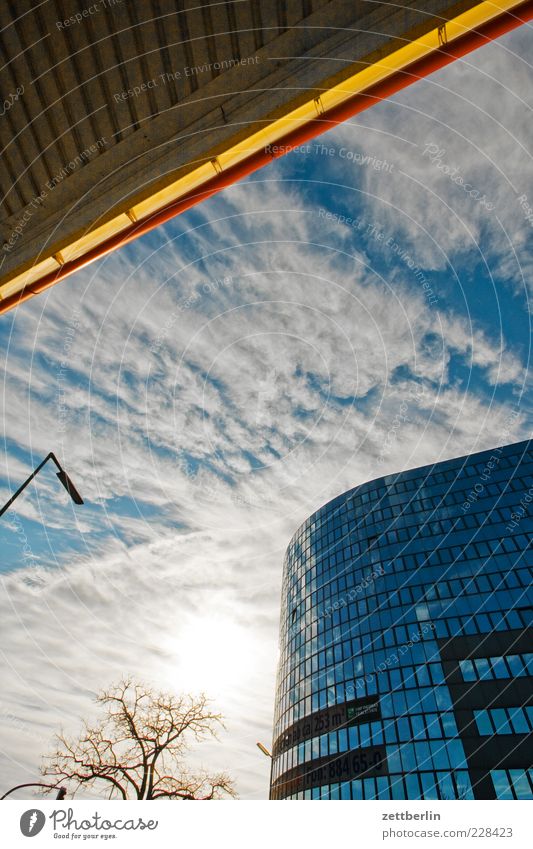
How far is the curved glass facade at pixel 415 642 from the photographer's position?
37.8 metres

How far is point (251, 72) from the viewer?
13.7 ft

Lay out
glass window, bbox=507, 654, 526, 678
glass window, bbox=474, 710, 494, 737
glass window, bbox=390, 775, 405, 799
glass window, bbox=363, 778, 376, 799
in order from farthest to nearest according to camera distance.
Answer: glass window, bbox=363, 778, 376, 799, glass window, bbox=507, 654, 526, 678, glass window, bbox=390, 775, 405, 799, glass window, bbox=474, 710, 494, 737

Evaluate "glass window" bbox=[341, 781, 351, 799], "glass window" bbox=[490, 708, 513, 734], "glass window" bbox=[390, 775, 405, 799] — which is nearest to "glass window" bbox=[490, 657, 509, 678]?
"glass window" bbox=[490, 708, 513, 734]

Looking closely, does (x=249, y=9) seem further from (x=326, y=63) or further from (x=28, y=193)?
(x=28, y=193)

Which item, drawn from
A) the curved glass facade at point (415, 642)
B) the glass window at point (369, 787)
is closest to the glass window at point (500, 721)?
the curved glass facade at point (415, 642)

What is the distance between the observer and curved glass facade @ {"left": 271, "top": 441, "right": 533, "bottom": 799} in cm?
3778

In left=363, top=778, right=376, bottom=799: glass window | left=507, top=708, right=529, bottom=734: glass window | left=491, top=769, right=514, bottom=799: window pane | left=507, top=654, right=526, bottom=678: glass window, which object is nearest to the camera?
left=491, top=769, right=514, bottom=799: window pane

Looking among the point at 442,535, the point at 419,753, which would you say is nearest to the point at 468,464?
the point at 442,535

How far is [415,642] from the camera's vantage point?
45.8m

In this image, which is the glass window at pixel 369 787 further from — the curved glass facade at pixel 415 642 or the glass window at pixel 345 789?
the glass window at pixel 345 789

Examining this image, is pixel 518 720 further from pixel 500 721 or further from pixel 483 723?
pixel 483 723

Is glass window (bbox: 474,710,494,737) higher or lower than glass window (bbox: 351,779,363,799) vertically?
higher

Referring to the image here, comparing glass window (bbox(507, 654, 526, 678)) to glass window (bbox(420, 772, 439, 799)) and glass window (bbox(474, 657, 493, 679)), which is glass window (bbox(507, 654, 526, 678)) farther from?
glass window (bbox(420, 772, 439, 799))

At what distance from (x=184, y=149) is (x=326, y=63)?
5.49 feet
